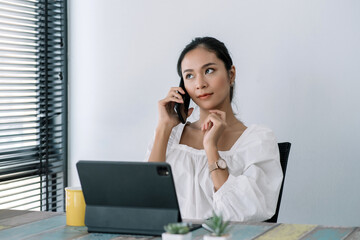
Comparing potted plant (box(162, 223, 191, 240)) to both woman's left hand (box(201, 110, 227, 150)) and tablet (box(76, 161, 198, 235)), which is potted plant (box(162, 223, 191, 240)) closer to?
tablet (box(76, 161, 198, 235))

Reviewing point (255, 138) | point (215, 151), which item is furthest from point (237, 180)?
point (255, 138)

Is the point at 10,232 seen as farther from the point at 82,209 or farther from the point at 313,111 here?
the point at 313,111

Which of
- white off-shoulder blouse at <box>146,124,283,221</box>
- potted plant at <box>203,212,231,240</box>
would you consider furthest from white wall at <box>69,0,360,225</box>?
potted plant at <box>203,212,231,240</box>

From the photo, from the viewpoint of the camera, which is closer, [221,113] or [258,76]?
[221,113]

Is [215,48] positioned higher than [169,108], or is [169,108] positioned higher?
[215,48]

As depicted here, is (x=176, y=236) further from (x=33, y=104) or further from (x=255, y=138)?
(x=33, y=104)

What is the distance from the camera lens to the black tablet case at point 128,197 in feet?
5.27

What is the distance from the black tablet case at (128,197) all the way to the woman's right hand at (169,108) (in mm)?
1069

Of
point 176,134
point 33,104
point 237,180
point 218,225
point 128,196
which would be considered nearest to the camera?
point 218,225

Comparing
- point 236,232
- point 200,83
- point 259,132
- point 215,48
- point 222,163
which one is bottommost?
point 236,232

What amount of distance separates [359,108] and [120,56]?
4.78 feet

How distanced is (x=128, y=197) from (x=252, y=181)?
797mm

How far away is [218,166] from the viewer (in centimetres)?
235

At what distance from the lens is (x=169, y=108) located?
283 cm
